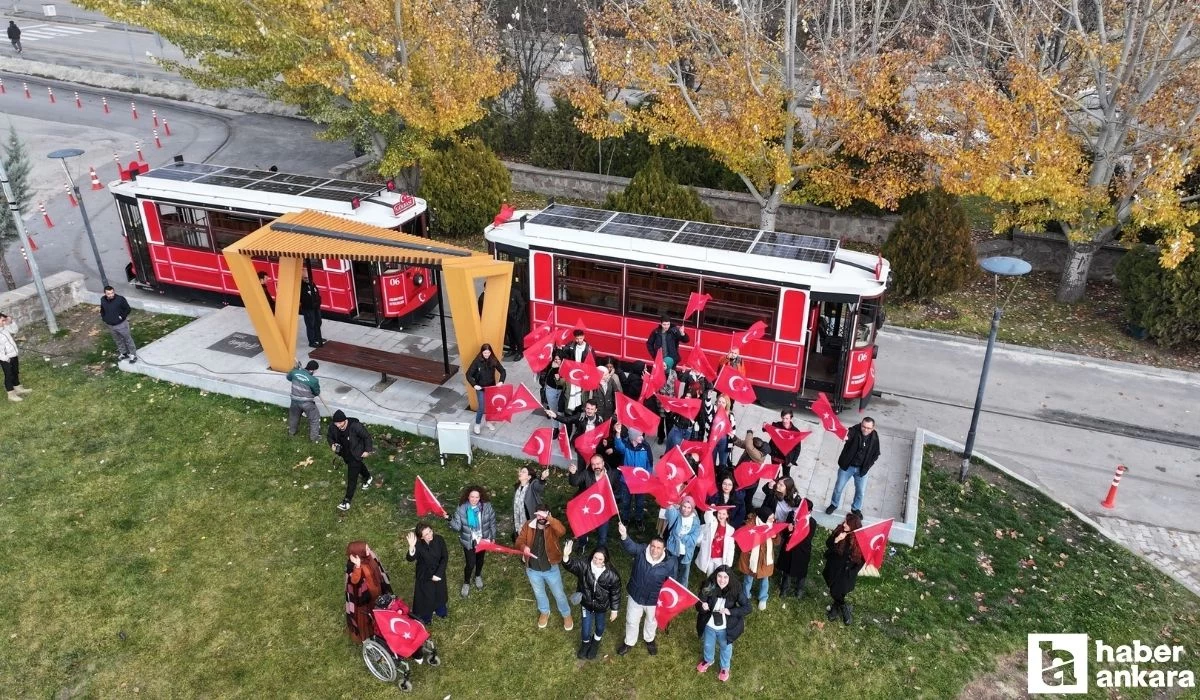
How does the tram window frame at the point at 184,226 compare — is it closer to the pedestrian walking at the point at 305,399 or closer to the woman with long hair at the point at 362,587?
the pedestrian walking at the point at 305,399

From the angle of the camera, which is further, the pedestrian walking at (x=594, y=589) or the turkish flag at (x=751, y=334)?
the turkish flag at (x=751, y=334)

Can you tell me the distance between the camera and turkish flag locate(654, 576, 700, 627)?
331 inches

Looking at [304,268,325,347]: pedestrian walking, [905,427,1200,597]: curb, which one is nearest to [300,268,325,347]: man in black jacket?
[304,268,325,347]: pedestrian walking

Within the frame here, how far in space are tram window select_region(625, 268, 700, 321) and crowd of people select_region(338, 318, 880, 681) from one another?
7.77ft

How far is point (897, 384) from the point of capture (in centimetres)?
1565

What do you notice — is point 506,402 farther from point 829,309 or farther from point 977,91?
point 977,91

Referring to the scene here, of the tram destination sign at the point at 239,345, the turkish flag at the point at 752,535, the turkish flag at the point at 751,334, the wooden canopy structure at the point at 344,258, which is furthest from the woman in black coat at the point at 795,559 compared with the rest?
the tram destination sign at the point at 239,345

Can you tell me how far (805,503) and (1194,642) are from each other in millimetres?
5107

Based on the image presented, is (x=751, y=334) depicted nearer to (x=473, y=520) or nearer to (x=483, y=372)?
(x=483, y=372)

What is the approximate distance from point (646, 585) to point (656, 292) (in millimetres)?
6643

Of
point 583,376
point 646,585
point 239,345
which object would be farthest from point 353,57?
point 646,585

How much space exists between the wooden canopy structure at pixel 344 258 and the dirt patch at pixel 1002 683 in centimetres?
843

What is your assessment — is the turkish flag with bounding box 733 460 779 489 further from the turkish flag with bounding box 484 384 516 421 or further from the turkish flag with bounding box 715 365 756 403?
the turkish flag with bounding box 484 384 516 421

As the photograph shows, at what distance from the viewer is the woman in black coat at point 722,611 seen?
27.0 ft
